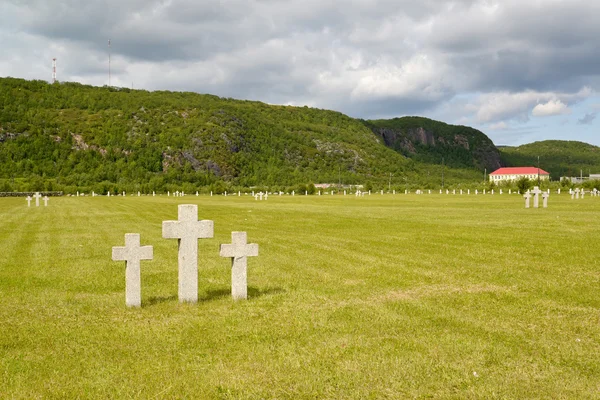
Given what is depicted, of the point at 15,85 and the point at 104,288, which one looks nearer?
the point at 104,288

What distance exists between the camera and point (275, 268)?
12.8 m

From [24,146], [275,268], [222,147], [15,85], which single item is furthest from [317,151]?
[275,268]

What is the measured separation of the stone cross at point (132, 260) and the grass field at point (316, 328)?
259mm

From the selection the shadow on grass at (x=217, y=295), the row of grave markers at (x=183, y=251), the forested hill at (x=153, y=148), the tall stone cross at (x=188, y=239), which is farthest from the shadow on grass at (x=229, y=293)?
the forested hill at (x=153, y=148)

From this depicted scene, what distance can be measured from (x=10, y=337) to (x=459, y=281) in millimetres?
7900

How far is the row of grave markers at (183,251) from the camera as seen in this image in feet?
27.9

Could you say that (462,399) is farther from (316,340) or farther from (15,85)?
(15,85)

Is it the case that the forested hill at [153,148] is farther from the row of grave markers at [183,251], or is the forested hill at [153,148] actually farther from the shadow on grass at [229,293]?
the row of grave markers at [183,251]

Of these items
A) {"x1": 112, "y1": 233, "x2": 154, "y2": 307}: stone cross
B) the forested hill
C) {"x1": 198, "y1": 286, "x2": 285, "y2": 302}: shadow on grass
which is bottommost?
{"x1": 198, "y1": 286, "x2": 285, "y2": 302}: shadow on grass

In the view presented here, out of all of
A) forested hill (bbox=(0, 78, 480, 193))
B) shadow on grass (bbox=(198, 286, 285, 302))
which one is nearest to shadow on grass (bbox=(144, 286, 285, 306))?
shadow on grass (bbox=(198, 286, 285, 302))

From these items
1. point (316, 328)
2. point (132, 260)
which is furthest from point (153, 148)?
point (316, 328)

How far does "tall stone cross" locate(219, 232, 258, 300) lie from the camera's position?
29.2ft

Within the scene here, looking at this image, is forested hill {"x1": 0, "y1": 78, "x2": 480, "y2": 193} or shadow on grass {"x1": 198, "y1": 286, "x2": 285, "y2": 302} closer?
shadow on grass {"x1": 198, "y1": 286, "x2": 285, "y2": 302}

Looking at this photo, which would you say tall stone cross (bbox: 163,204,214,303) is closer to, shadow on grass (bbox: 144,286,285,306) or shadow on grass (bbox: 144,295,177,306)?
shadow on grass (bbox: 144,286,285,306)
